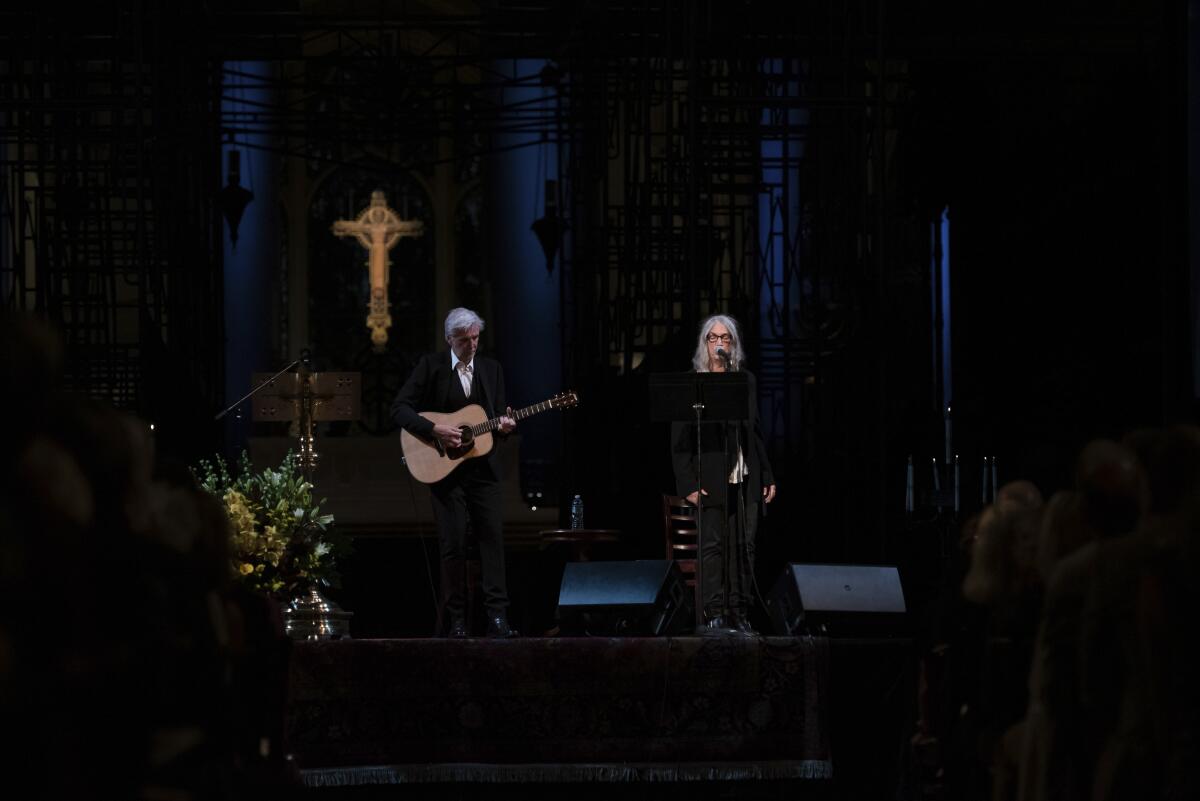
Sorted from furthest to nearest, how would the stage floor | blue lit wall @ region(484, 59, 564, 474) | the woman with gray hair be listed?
blue lit wall @ region(484, 59, 564, 474), the woman with gray hair, the stage floor

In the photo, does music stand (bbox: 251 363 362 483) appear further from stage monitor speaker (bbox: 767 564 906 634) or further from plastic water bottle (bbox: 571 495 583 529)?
stage monitor speaker (bbox: 767 564 906 634)

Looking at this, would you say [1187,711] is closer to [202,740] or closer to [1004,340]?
[202,740]

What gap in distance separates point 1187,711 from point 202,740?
2267mm

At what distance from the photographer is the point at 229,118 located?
2030 cm

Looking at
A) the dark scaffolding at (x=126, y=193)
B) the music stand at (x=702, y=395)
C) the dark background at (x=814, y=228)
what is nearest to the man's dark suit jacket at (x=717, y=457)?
the music stand at (x=702, y=395)

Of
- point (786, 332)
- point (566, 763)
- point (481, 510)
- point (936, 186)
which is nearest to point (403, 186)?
point (936, 186)

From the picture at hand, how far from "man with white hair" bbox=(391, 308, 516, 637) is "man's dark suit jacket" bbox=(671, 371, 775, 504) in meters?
0.85

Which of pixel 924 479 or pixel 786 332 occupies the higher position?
pixel 786 332

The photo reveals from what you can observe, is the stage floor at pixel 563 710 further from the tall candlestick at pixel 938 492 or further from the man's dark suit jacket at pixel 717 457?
the man's dark suit jacket at pixel 717 457

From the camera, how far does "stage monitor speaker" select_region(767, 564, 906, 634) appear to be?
8250 millimetres

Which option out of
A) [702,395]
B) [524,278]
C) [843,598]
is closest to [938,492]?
[843,598]

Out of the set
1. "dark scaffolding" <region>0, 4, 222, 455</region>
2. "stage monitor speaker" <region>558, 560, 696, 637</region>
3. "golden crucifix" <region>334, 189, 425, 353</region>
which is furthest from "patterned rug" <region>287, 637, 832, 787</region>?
"golden crucifix" <region>334, 189, 425, 353</region>

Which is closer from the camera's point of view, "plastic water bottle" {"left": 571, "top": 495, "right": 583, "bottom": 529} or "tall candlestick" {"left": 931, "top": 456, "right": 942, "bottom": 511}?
"tall candlestick" {"left": 931, "top": 456, "right": 942, "bottom": 511}

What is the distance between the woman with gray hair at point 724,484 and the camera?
29.4 feet
